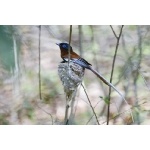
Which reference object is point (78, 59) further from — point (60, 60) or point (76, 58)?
point (60, 60)

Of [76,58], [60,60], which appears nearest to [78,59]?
[76,58]
